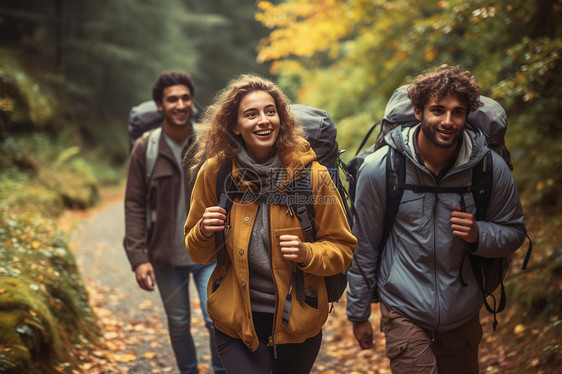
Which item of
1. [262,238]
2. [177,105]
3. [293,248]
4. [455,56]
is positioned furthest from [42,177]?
[293,248]

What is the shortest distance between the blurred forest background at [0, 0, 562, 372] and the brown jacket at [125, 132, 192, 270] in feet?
2.74

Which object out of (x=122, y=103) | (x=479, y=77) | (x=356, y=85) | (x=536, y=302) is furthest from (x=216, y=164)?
(x=122, y=103)

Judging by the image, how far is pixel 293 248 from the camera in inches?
96.0

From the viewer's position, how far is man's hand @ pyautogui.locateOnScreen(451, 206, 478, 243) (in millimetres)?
2781

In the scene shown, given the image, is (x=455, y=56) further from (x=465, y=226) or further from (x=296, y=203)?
(x=296, y=203)

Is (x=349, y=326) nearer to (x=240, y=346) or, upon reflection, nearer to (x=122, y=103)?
(x=240, y=346)

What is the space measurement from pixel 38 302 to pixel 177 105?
6.80 feet

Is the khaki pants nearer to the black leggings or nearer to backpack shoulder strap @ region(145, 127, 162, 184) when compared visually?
the black leggings

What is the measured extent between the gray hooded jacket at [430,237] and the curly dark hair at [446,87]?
25 cm

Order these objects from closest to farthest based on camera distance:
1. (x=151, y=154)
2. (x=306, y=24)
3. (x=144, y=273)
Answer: (x=144, y=273)
(x=151, y=154)
(x=306, y=24)

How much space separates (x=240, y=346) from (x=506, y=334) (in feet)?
11.3

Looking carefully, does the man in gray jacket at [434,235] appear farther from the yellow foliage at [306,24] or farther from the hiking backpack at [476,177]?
the yellow foliage at [306,24]

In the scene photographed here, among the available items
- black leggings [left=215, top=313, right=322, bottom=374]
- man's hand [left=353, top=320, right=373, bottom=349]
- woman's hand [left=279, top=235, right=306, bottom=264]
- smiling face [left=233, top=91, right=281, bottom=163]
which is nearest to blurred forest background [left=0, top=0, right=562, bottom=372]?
smiling face [left=233, top=91, right=281, bottom=163]

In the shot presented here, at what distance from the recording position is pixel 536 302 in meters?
4.78
